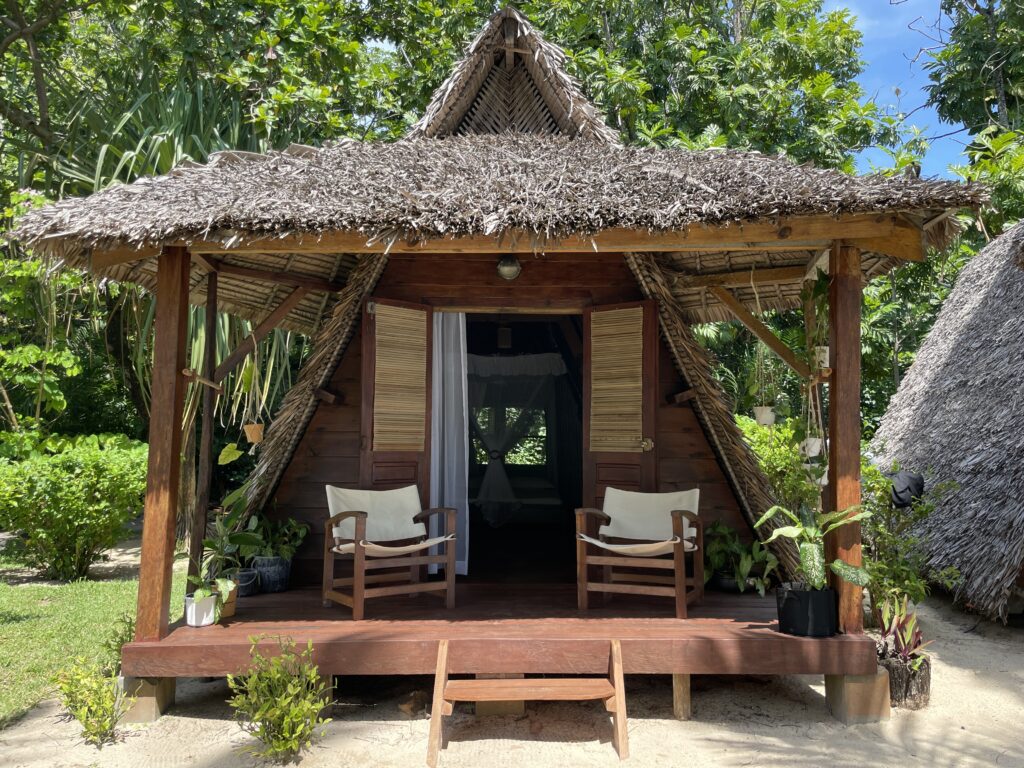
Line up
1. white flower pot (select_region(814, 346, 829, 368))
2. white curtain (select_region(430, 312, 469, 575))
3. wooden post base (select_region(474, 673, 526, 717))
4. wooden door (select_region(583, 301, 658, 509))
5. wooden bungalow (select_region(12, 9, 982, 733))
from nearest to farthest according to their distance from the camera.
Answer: wooden bungalow (select_region(12, 9, 982, 733)) → wooden post base (select_region(474, 673, 526, 717)) → white flower pot (select_region(814, 346, 829, 368)) → wooden door (select_region(583, 301, 658, 509)) → white curtain (select_region(430, 312, 469, 575))

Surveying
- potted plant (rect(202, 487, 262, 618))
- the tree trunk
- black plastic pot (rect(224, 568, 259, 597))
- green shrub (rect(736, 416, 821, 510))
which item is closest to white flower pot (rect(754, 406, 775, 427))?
green shrub (rect(736, 416, 821, 510))

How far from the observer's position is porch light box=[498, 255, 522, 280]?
15.6 feet

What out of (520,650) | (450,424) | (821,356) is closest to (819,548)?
(821,356)

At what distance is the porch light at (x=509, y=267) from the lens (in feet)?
15.6

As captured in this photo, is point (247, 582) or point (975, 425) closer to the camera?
point (247, 582)

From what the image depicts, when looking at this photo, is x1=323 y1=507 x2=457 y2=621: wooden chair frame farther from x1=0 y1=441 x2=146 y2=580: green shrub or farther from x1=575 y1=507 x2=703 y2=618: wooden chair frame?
x1=0 y1=441 x2=146 y2=580: green shrub

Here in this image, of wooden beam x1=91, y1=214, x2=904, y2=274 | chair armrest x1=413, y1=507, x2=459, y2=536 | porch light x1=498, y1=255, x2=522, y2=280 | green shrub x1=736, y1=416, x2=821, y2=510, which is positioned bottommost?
chair armrest x1=413, y1=507, x2=459, y2=536

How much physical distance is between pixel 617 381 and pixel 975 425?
312 centimetres

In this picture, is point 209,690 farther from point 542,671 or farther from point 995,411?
point 995,411

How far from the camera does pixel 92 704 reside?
3121 millimetres

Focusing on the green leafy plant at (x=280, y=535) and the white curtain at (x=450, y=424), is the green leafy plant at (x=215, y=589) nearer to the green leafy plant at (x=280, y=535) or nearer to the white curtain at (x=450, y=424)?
the green leafy plant at (x=280, y=535)

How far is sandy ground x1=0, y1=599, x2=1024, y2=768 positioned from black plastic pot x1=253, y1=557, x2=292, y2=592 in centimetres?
70

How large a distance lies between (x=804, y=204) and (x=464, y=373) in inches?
104

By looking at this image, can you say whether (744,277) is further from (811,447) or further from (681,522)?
(681,522)
